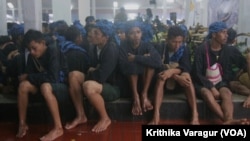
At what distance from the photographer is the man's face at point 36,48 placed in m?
3.08

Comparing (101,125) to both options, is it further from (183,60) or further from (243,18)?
(243,18)

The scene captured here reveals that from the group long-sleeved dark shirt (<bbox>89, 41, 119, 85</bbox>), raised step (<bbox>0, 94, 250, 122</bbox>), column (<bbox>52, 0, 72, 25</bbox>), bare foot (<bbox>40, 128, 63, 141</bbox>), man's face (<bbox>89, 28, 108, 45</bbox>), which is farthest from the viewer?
column (<bbox>52, 0, 72, 25</bbox>)

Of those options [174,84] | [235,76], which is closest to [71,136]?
[174,84]

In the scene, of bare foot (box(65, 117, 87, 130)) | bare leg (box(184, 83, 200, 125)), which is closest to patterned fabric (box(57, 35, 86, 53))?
bare foot (box(65, 117, 87, 130))

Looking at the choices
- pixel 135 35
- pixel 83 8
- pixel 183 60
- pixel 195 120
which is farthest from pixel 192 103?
pixel 83 8

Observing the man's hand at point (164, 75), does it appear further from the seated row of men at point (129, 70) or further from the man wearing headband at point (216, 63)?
the man wearing headband at point (216, 63)

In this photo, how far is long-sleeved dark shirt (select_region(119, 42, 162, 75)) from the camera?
3342 millimetres

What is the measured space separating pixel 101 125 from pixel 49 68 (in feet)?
2.53

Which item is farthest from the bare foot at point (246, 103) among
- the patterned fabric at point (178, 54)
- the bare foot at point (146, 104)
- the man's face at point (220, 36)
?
the bare foot at point (146, 104)

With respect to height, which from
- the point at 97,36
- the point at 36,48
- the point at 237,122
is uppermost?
the point at 97,36

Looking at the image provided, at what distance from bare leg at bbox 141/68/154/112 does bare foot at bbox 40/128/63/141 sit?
90cm

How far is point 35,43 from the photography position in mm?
3080

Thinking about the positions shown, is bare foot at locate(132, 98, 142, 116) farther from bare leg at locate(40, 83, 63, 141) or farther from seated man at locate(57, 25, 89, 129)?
bare leg at locate(40, 83, 63, 141)

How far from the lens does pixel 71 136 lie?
3.08 metres
